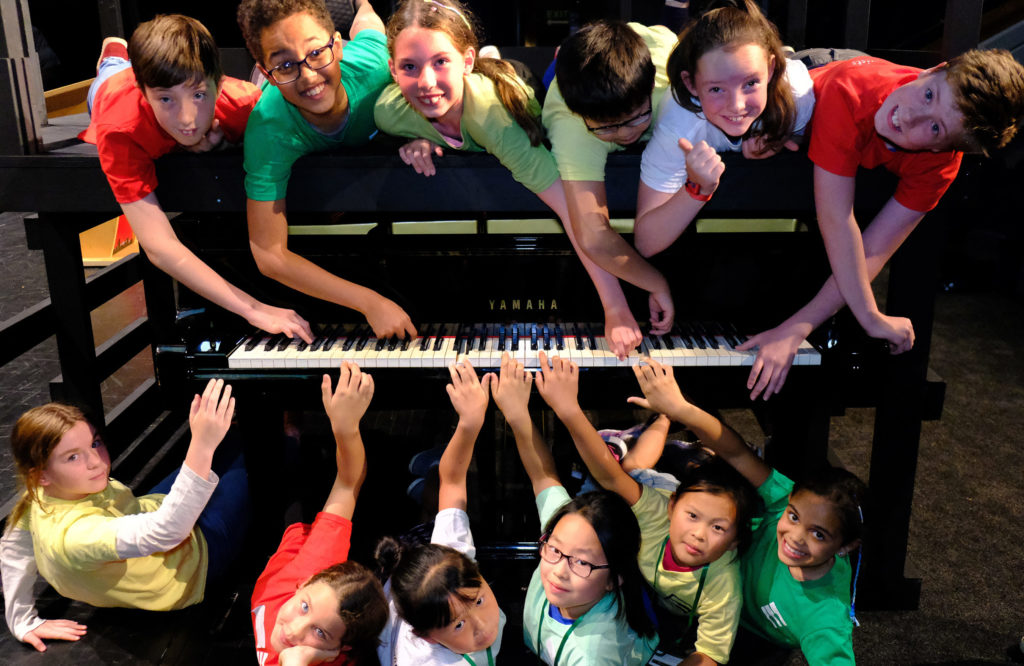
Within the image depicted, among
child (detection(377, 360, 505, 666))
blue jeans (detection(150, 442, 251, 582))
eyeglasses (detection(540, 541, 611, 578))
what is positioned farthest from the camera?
blue jeans (detection(150, 442, 251, 582))

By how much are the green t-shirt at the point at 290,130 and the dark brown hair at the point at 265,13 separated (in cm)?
14

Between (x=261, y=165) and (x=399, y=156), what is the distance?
35cm

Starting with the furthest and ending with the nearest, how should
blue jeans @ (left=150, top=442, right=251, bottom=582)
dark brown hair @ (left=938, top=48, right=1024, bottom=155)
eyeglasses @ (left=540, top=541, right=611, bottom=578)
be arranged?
blue jeans @ (left=150, top=442, right=251, bottom=582) < eyeglasses @ (left=540, top=541, right=611, bottom=578) < dark brown hair @ (left=938, top=48, right=1024, bottom=155)

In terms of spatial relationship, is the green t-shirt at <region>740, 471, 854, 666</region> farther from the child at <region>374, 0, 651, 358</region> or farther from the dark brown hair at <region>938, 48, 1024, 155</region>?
the dark brown hair at <region>938, 48, 1024, 155</region>

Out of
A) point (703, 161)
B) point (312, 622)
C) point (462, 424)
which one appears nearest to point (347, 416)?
point (462, 424)

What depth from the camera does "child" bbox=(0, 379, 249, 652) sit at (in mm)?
2105

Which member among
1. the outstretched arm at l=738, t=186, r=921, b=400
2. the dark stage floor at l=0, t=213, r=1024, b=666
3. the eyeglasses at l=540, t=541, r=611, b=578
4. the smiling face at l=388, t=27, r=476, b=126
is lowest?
the dark stage floor at l=0, t=213, r=1024, b=666

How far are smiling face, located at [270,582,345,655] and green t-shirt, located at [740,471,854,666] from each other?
1.10 meters

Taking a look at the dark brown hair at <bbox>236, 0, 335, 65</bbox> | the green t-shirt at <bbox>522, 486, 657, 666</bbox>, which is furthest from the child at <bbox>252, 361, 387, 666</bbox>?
the dark brown hair at <bbox>236, 0, 335, 65</bbox>

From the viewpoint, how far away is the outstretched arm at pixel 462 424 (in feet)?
7.24

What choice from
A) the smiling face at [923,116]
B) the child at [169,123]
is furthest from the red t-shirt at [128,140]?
the smiling face at [923,116]

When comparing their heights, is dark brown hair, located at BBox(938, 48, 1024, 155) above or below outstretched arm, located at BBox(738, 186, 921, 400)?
above

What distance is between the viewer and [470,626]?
A: 1.89 metres

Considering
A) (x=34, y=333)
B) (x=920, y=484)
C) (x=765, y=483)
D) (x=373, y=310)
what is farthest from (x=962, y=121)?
(x=34, y=333)
